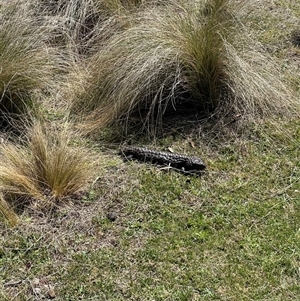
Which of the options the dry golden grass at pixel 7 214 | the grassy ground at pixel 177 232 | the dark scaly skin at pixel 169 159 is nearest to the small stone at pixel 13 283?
the grassy ground at pixel 177 232

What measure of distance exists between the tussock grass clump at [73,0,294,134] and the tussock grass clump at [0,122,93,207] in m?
0.50

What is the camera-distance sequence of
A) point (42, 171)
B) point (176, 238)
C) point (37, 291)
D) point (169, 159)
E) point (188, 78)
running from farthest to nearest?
point (188, 78)
point (169, 159)
point (42, 171)
point (176, 238)
point (37, 291)

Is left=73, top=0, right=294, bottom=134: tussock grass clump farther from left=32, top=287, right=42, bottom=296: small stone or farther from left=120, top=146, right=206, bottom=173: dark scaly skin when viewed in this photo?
left=32, top=287, right=42, bottom=296: small stone

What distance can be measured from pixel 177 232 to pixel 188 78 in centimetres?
124

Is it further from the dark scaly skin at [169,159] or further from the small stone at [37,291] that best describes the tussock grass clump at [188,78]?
the small stone at [37,291]

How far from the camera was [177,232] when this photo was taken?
312 cm

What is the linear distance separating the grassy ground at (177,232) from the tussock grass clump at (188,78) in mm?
222

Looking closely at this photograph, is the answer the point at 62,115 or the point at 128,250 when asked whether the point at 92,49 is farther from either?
the point at 128,250

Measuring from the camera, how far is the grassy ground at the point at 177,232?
282 cm

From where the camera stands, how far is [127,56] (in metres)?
4.03

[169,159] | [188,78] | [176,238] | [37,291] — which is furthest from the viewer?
[188,78]

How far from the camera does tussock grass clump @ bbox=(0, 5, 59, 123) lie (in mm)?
3945

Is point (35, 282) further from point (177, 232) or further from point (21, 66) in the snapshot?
point (21, 66)

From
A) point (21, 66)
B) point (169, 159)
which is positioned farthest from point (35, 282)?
point (21, 66)
